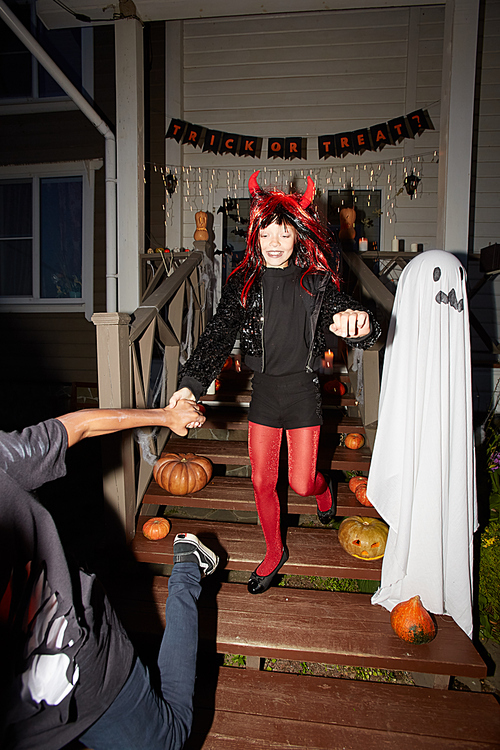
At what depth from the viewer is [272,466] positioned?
215 cm

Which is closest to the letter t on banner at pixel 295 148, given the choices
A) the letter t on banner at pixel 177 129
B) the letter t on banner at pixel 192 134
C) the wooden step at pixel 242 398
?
the letter t on banner at pixel 192 134

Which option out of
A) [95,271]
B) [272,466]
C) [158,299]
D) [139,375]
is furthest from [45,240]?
[272,466]

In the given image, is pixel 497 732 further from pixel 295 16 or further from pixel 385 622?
pixel 295 16

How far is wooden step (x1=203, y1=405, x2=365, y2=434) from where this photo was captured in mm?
3395

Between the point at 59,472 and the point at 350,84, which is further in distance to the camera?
the point at 350,84

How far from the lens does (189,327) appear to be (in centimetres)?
418

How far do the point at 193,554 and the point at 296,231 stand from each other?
1617 millimetres

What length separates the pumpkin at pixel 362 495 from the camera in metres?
2.71

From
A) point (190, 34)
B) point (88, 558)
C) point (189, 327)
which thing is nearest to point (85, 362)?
point (189, 327)

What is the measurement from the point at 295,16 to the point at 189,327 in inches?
179

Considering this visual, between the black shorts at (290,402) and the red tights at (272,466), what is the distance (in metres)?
0.04

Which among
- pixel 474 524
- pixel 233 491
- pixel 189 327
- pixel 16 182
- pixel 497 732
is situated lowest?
pixel 497 732

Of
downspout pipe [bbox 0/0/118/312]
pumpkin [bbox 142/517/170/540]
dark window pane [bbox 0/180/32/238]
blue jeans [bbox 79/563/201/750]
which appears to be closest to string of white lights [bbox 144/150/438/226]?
downspout pipe [bbox 0/0/118/312]

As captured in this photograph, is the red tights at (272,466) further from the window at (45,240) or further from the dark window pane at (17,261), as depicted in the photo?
the dark window pane at (17,261)
